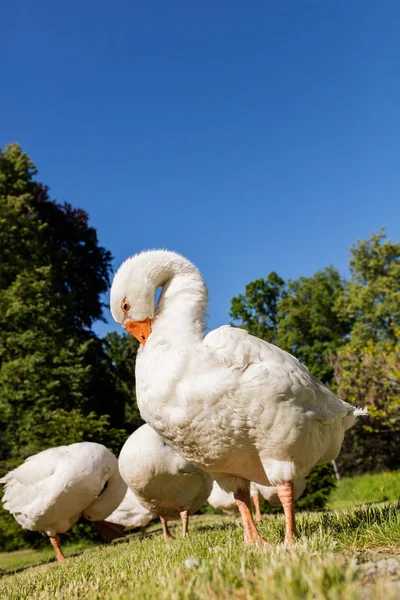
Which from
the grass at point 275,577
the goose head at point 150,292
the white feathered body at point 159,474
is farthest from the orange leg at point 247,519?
the white feathered body at point 159,474

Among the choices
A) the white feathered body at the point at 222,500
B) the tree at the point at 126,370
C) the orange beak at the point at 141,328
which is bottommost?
the white feathered body at the point at 222,500

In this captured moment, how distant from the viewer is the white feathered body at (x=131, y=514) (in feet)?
34.3

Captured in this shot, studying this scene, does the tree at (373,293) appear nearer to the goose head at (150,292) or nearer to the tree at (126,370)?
the tree at (126,370)

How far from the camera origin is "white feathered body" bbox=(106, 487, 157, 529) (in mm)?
10461

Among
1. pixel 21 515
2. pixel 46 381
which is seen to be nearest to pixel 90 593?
pixel 21 515

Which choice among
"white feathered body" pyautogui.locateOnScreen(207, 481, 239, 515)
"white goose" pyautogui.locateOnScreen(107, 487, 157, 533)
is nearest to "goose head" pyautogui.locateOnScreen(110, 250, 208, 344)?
"white feathered body" pyautogui.locateOnScreen(207, 481, 239, 515)

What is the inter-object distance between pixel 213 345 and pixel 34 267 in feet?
63.1

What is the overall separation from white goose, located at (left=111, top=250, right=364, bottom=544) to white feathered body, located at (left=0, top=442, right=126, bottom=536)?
421cm

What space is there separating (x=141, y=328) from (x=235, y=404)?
116 cm

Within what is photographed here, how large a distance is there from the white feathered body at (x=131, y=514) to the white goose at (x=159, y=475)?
11.1 feet

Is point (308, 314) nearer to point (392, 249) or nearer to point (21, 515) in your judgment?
point (392, 249)

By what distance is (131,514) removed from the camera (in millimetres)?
10539

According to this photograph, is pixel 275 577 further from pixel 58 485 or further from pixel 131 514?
pixel 131 514

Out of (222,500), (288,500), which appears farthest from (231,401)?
(222,500)
